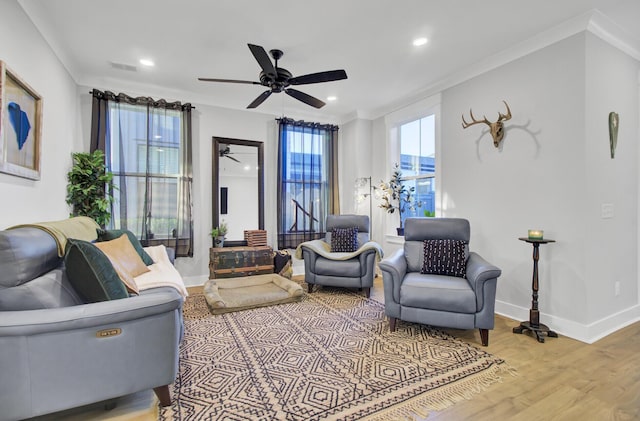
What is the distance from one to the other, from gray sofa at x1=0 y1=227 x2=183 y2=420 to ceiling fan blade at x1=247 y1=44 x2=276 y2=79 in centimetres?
191

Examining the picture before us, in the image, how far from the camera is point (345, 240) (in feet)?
14.0

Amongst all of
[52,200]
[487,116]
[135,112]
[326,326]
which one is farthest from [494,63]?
[52,200]

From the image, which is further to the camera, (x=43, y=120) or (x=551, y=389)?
(x=43, y=120)

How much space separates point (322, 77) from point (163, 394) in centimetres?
268

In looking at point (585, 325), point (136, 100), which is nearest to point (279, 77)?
point (136, 100)

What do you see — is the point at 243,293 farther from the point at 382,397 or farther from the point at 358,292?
the point at 382,397

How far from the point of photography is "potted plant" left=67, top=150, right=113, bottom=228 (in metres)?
3.42

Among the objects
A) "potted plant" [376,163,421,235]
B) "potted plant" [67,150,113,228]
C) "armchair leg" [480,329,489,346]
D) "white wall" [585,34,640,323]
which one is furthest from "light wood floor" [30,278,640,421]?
"potted plant" [67,150,113,228]

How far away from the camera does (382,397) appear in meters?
1.79

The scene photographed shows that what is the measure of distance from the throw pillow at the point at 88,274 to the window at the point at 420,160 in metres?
3.60

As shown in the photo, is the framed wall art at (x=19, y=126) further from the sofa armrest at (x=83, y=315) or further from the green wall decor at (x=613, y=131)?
the green wall decor at (x=613, y=131)

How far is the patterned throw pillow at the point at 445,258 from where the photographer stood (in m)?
2.88

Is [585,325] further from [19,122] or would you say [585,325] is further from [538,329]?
[19,122]

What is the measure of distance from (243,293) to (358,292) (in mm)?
1469
